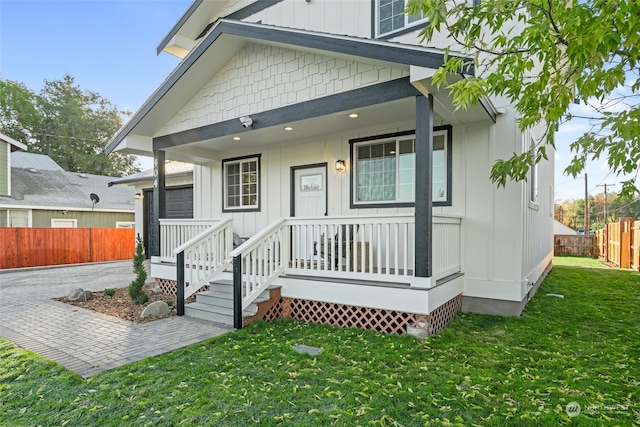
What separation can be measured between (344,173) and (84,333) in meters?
5.35

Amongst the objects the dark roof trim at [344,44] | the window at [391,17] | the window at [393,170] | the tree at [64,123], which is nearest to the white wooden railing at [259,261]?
the window at [393,170]

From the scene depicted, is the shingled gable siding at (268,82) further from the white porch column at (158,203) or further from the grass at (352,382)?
the grass at (352,382)

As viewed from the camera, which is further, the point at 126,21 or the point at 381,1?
the point at 126,21

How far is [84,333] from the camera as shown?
5.18 meters

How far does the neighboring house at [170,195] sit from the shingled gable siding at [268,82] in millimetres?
4332

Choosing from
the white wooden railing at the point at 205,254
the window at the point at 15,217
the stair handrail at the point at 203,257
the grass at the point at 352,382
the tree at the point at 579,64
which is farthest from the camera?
the window at the point at 15,217

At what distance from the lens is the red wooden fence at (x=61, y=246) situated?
41.9 feet

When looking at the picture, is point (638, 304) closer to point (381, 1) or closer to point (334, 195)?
point (334, 195)

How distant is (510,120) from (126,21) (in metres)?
21.7

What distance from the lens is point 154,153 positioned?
8.70 meters

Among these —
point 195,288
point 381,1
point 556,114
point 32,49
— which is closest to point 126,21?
point 32,49

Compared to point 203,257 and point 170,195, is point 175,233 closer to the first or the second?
point 203,257

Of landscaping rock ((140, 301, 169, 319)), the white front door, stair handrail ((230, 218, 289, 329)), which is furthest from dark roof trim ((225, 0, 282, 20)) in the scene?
landscaping rock ((140, 301, 169, 319))

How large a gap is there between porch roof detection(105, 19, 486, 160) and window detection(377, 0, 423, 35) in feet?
7.86
